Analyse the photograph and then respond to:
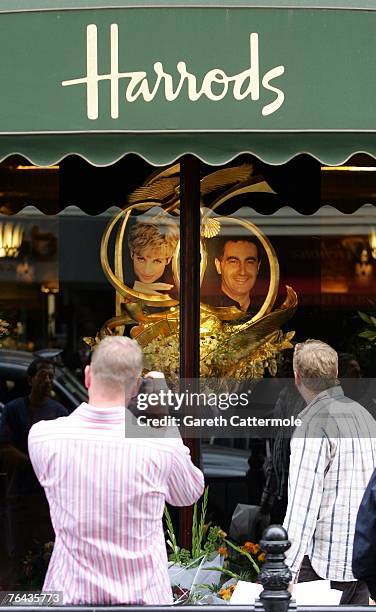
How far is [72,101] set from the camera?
4.89 meters

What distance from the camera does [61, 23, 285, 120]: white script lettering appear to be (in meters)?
4.85

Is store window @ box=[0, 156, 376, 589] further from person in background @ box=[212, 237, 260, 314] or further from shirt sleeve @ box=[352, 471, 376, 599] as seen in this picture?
shirt sleeve @ box=[352, 471, 376, 599]

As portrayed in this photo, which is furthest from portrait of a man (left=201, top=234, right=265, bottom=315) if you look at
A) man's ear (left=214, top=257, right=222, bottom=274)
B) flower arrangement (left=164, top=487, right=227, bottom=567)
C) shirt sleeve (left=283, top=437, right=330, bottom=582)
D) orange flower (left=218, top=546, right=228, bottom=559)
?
shirt sleeve (left=283, top=437, right=330, bottom=582)

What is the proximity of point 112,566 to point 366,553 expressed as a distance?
3.07 ft

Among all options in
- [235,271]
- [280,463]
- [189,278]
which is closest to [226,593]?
[280,463]

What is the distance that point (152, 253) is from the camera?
6.59 meters

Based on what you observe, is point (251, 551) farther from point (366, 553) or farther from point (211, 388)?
point (366, 553)

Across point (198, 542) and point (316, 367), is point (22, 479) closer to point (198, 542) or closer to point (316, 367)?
point (198, 542)

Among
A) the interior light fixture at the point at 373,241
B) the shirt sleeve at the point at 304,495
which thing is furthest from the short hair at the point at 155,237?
the shirt sleeve at the point at 304,495

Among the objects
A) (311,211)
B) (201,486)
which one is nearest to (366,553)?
(201,486)

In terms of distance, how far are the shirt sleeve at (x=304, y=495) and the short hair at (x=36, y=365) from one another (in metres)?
3.22

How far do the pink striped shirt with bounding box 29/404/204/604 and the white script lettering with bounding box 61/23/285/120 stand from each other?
1977mm

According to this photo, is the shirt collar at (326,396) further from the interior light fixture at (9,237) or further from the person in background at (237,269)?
the interior light fixture at (9,237)

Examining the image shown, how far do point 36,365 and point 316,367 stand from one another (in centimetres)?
342
